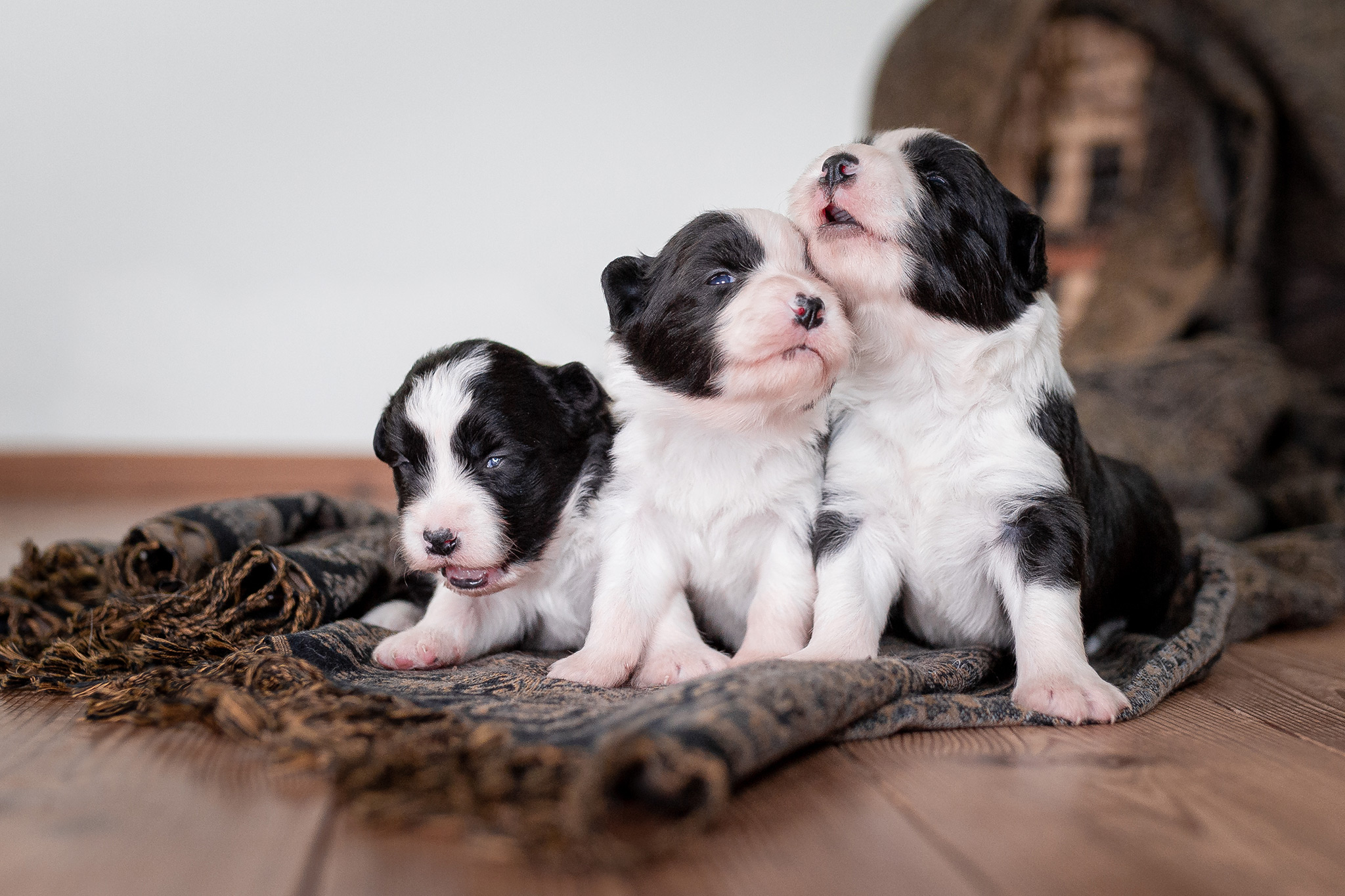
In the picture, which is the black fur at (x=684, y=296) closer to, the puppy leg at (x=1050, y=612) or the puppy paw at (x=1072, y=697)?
the puppy leg at (x=1050, y=612)

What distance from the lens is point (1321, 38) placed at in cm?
461

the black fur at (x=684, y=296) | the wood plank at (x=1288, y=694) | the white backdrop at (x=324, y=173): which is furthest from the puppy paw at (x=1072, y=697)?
the white backdrop at (x=324, y=173)

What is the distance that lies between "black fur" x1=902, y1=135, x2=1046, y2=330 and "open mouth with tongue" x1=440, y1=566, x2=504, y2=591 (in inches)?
40.6

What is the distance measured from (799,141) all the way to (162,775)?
20.4ft

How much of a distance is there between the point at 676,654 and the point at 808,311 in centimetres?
74

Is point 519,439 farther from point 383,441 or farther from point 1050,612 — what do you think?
point 1050,612

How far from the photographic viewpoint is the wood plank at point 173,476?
6.26 meters

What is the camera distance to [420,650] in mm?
2105

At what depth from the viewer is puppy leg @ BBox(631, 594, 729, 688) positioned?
200 centimetres

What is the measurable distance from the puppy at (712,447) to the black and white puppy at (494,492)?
0.32ft

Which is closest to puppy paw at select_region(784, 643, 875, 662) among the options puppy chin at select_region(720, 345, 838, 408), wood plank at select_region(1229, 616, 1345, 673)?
puppy chin at select_region(720, 345, 838, 408)

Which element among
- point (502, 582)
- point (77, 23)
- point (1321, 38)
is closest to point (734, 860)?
point (502, 582)

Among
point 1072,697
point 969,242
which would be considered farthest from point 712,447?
point 1072,697

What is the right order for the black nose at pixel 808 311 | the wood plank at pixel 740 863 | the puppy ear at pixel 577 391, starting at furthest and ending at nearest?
the puppy ear at pixel 577 391
the black nose at pixel 808 311
the wood plank at pixel 740 863
